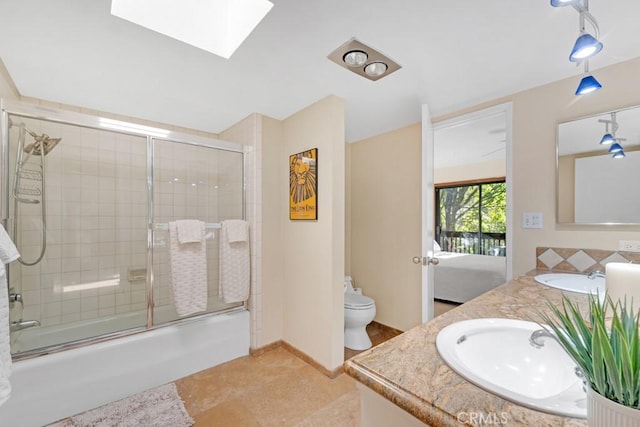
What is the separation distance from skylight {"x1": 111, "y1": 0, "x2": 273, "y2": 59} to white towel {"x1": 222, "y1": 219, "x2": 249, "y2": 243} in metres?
1.28

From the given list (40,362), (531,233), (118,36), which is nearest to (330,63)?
(118,36)

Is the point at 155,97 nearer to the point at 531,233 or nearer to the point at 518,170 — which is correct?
the point at 518,170

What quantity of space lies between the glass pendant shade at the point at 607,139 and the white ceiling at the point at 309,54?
41cm

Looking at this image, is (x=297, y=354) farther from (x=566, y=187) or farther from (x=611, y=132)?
(x=611, y=132)

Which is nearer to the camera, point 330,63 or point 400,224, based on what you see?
point 330,63

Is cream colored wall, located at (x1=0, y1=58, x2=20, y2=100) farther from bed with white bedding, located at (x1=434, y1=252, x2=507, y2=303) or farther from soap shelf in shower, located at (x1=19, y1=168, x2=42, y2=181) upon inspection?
bed with white bedding, located at (x1=434, y1=252, x2=507, y2=303)

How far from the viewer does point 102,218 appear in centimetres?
243

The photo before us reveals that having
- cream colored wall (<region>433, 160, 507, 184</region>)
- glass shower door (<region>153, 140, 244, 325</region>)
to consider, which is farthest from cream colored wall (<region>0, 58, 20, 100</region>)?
cream colored wall (<region>433, 160, 507, 184</region>)

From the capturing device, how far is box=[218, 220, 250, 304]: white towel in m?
2.29

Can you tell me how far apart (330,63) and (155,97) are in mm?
1356

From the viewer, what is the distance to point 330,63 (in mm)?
1620

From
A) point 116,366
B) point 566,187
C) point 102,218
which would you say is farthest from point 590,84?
point 102,218

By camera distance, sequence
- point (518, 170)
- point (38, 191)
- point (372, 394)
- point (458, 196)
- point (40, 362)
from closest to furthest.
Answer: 1. point (372, 394)
2. point (40, 362)
3. point (518, 170)
4. point (38, 191)
5. point (458, 196)

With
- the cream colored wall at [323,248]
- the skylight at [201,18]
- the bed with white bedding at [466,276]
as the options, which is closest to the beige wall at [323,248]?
the cream colored wall at [323,248]
